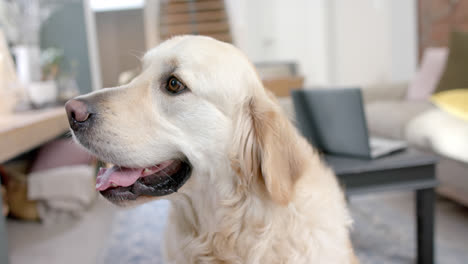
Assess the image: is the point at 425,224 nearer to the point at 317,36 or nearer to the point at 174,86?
the point at 174,86

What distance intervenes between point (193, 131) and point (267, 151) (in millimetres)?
207

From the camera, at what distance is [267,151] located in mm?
1001

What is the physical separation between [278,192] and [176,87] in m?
0.39

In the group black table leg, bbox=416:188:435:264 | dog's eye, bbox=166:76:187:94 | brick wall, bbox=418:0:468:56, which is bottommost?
black table leg, bbox=416:188:435:264

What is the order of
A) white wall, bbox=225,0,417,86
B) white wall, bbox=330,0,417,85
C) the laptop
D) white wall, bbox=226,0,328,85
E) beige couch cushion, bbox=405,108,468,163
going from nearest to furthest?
the laptop
beige couch cushion, bbox=405,108,468,163
white wall, bbox=330,0,417,85
white wall, bbox=225,0,417,86
white wall, bbox=226,0,328,85

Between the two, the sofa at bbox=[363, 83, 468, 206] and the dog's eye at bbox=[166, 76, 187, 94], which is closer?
the dog's eye at bbox=[166, 76, 187, 94]

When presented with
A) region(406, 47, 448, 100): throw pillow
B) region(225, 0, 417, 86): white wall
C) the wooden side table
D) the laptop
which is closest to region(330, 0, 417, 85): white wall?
region(225, 0, 417, 86): white wall

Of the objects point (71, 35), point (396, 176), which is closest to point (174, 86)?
point (396, 176)

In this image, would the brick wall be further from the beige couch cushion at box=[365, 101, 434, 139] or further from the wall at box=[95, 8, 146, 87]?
the wall at box=[95, 8, 146, 87]

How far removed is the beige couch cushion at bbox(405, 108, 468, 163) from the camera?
216 centimetres

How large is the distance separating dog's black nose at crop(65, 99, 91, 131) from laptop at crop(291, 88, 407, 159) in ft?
3.48

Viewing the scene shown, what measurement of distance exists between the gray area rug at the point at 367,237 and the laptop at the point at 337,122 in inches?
23.2

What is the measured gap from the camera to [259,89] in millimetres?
1095

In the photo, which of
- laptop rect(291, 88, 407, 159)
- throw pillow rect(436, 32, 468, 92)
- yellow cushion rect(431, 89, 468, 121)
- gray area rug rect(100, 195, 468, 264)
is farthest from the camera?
throw pillow rect(436, 32, 468, 92)
